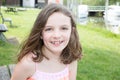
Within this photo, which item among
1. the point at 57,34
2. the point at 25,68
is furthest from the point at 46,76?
the point at 57,34

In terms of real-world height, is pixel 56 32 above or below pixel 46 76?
above

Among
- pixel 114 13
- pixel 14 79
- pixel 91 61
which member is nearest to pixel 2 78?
pixel 14 79

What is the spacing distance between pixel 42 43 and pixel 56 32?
0.68ft

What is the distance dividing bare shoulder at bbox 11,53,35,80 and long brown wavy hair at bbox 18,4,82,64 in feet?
0.11

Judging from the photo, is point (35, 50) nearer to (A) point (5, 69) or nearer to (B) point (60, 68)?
(B) point (60, 68)

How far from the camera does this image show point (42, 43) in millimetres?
2412

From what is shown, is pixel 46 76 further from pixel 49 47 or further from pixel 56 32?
pixel 56 32

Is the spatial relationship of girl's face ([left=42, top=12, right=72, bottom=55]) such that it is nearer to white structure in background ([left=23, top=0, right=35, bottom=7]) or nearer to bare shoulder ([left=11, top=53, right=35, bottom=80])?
bare shoulder ([left=11, top=53, right=35, bottom=80])

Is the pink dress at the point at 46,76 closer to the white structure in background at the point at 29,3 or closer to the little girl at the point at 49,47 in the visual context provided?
the little girl at the point at 49,47

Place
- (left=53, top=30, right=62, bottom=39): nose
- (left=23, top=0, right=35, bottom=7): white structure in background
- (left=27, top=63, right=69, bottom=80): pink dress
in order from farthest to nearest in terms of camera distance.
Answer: (left=23, top=0, right=35, bottom=7): white structure in background
(left=27, top=63, right=69, bottom=80): pink dress
(left=53, top=30, right=62, bottom=39): nose

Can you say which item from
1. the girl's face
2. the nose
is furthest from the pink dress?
the nose

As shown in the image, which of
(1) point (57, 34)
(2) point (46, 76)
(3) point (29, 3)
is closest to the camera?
(1) point (57, 34)

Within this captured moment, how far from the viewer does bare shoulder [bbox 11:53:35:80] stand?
2.32 m

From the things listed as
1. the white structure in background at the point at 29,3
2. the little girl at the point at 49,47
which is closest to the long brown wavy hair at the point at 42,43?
the little girl at the point at 49,47
